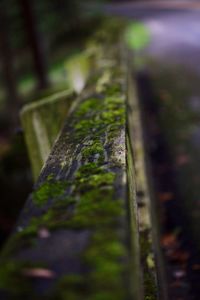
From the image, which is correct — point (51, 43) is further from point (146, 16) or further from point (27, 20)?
point (27, 20)

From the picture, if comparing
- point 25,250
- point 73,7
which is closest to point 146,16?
point 73,7

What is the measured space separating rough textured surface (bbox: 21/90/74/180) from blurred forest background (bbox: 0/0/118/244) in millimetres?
2680

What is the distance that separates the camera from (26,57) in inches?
1035

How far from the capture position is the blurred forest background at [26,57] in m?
7.68

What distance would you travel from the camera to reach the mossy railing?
141 centimetres

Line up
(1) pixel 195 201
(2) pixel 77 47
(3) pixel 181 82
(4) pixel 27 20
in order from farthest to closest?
1. (2) pixel 77 47
2. (4) pixel 27 20
3. (3) pixel 181 82
4. (1) pixel 195 201

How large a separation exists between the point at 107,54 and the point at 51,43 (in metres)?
20.0

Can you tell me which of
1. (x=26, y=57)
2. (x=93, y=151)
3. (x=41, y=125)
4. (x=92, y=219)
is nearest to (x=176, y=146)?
(x=41, y=125)

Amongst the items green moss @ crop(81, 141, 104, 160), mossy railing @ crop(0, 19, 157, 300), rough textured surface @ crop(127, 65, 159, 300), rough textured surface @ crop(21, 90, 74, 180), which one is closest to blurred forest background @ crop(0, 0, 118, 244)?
rough textured surface @ crop(21, 90, 74, 180)

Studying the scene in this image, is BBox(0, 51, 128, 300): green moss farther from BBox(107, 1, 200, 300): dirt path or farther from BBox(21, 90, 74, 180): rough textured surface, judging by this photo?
BBox(107, 1, 200, 300): dirt path

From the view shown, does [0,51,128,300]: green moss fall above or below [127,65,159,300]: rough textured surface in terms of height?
above

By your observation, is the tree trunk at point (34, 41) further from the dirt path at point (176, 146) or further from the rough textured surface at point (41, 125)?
the rough textured surface at point (41, 125)

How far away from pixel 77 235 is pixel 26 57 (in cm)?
2569

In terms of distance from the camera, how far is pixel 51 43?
2680cm
